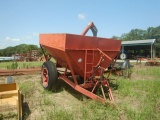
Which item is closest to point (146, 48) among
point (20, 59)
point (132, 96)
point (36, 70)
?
point (20, 59)

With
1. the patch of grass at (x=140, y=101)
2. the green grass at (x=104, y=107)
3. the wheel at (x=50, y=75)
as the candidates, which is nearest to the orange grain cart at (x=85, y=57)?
the wheel at (x=50, y=75)

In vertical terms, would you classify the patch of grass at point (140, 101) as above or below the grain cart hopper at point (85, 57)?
below

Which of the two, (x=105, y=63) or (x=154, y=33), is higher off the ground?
(x=154, y=33)

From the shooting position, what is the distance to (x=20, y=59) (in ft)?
84.1

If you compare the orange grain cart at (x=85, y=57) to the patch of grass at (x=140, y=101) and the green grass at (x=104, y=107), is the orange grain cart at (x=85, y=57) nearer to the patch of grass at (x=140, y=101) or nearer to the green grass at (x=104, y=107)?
the green grass at (x=104, y=107)

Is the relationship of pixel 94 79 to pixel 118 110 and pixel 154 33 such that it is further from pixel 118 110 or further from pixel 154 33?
pixel 154 33

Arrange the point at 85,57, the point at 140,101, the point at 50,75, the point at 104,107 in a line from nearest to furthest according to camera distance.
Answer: the point at 104,107 → the point at 140,101 → the point at 85,57 → the point at 50,75

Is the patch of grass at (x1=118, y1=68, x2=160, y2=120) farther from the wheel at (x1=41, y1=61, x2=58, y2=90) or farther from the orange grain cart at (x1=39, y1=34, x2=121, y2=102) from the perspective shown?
the wheel at (x1=41, y1=61, x2=58, y2=90)

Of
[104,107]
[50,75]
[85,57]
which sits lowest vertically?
[104,107]

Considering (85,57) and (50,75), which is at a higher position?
(85,57)

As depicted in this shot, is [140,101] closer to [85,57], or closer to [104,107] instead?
[104,107]

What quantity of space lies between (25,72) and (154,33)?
74935 mm

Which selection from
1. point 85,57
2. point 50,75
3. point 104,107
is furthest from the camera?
point 50,75

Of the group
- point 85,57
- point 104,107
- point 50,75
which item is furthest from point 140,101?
point 50,75
